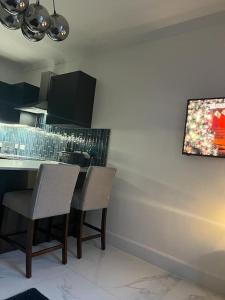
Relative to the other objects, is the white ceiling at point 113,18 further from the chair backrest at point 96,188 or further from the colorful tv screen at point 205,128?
the chair backrest at point 96,188

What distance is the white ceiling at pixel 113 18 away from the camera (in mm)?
2307

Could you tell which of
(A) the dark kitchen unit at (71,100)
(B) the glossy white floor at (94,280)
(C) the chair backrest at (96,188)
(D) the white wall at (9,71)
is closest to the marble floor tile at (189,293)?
(B) the glossy white floor at (94,280)

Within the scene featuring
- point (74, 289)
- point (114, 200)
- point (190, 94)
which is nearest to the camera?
point (74, 289)

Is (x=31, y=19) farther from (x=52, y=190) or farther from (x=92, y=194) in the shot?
(x=92, y=194)

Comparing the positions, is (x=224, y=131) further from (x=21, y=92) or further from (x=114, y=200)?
(x=21, y=92)

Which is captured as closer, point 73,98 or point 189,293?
point 189,293

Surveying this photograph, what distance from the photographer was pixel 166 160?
271 cm

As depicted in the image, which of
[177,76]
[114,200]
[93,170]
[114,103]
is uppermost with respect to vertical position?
[177,76]

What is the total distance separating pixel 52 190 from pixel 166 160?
1.27m

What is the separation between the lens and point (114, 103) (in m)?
3.28

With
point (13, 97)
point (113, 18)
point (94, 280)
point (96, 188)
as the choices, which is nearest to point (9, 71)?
point (13, 97)

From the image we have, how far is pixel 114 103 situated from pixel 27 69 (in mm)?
2415

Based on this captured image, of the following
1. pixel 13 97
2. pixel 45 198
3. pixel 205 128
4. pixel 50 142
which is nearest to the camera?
pixel 45 198

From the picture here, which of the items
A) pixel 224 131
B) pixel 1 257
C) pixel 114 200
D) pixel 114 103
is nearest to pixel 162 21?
pixel 114 103
